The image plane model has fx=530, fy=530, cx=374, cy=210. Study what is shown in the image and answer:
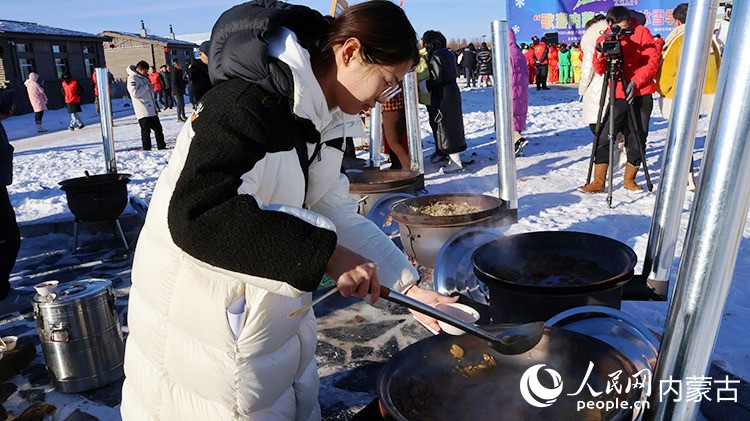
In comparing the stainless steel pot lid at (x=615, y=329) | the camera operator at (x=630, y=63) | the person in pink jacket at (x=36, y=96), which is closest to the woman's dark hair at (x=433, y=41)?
the camera operator at (x=630, y=63)

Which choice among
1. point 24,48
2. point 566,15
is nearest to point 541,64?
point 566,15

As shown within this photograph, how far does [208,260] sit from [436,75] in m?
8.35

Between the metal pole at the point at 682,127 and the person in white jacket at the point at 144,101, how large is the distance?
12.0m

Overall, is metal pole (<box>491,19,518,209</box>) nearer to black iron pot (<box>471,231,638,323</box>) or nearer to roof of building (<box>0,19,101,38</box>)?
black iron pot (<box>471,231,638,323</box>)

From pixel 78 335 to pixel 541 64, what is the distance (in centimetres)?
2209

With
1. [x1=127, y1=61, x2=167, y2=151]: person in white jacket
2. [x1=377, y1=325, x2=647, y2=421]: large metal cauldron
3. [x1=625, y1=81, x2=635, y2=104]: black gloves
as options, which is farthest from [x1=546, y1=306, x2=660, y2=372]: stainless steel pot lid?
[x1=127, y1=61, x2=167, y2=151]: person in white jacket

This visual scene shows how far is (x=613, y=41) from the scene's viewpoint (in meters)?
6.21

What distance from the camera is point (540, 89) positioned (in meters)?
22.8

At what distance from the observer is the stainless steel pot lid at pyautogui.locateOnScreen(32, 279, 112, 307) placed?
349 cm

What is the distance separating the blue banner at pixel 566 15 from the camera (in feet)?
87.3

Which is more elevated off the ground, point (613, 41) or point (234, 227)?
point (613, 41)

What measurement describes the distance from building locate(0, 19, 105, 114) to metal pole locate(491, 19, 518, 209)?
28651mm

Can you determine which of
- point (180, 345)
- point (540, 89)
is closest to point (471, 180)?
point (180, 345)

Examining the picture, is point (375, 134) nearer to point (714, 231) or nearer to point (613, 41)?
point (613, 41)
